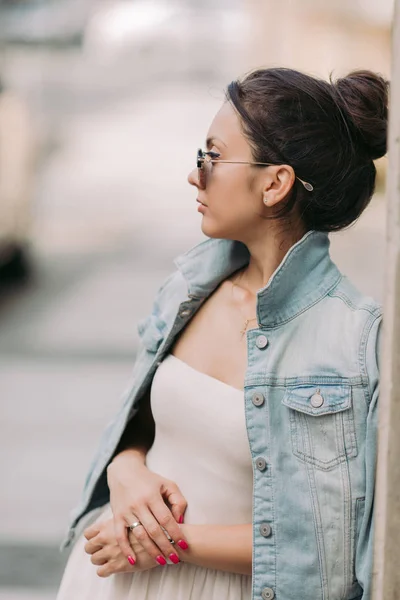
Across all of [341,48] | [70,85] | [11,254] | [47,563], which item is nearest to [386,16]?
[341,48]

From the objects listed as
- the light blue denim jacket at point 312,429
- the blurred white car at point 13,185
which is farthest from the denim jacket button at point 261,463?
the blurred white car at point 13,185

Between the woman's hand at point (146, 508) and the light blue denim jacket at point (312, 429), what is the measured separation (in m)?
0.21

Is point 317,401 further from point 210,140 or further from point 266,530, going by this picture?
point 210,140

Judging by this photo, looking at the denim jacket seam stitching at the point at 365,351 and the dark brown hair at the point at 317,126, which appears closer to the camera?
the denim jacket seam stitching at the point at 365,351

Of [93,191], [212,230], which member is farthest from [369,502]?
[93,191]

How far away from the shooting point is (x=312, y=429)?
1.71 m

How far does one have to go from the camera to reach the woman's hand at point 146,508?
1.82 meters

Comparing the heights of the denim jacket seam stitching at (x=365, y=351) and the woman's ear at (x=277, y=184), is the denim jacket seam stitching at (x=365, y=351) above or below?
below

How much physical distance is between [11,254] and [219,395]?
774 centimetres

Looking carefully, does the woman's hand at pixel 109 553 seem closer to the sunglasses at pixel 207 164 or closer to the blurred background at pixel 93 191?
the sunglasses at pixel 207 164

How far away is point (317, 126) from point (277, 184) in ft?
0.48

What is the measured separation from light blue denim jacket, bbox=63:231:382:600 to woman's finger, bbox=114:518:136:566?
10.6 inches

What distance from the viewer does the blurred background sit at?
474cm

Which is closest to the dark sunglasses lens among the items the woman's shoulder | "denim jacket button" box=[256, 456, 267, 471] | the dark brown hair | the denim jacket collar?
the dark brown hair
